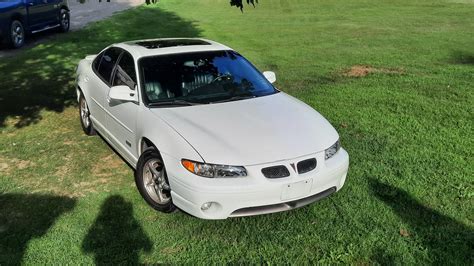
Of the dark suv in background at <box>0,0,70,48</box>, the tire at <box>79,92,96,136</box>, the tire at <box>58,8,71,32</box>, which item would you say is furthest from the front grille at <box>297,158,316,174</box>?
the tire at <box>58,8,71,32</box>

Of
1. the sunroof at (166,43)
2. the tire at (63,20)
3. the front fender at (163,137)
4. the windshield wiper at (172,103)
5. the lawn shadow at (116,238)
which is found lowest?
the tire at (63,20)

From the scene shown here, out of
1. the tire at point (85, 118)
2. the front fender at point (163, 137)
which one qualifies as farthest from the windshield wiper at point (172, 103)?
the tire at point (85, 118)

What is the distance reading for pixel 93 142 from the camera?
6.36m

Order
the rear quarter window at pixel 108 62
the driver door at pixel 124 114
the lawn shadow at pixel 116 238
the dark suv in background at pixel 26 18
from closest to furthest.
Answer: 1. the lawn shadow at pixel 116 238
2. the driver door at pixel 124 114
3. the rear quarter window at pixel 108 62
4. the dark suv in background at pixel 26 18

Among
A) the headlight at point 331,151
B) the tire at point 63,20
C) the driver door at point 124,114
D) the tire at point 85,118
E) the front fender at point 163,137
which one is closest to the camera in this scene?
the front fender at point 163,137

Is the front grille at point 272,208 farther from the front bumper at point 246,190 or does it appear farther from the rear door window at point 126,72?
the rear door window at point 126,72

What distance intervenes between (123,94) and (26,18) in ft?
32.7

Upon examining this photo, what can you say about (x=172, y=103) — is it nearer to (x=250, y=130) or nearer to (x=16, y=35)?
(x=250, y=130)

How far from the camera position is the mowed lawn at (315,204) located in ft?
12.9

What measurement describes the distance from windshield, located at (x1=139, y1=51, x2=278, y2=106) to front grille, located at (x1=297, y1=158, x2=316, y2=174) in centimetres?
124

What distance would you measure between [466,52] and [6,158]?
442 inches

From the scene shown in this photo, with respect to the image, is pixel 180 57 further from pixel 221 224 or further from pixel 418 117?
pixel 418 117

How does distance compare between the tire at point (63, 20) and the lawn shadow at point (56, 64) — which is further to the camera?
the tire at point (63, 20)

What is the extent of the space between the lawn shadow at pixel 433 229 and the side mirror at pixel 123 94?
Result: 268 centimetres
